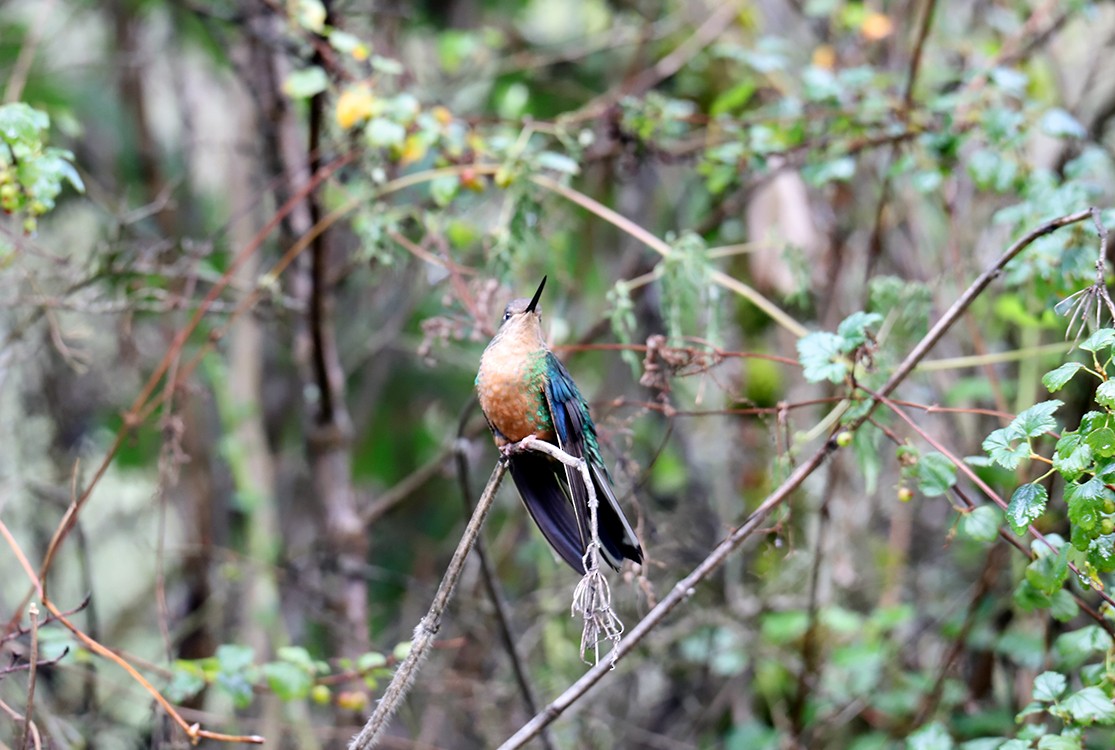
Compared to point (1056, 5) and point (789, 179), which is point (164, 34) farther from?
point (1056, 5)

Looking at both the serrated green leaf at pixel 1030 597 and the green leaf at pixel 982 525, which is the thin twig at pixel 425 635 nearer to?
the green leaf at pixel 982 525

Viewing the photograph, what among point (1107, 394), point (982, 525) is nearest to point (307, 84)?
point (982, 525)

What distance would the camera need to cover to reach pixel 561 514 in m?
2.16

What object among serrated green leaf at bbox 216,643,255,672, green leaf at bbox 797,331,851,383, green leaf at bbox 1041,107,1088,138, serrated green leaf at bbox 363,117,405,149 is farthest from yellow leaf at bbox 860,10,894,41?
serrated green leaf at bbox 216,643,255,672

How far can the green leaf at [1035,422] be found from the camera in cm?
170

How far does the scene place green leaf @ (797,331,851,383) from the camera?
205 centimetres

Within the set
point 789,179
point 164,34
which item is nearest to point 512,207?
point 789,179

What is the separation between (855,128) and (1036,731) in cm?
200

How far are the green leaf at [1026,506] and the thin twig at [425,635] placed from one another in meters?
0.88

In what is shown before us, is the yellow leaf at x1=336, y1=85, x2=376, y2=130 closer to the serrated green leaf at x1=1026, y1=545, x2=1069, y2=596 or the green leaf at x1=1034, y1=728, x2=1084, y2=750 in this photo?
the serrated green leaf at x1=1026, y1=545, x2=1069, y2=596

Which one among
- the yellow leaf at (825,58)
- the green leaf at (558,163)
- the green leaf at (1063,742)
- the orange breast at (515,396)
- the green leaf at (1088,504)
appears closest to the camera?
Result: the green leaf at (1088,504)

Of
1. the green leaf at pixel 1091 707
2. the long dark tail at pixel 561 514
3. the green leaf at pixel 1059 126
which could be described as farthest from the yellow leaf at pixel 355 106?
the green leaf at pixel 1091 707

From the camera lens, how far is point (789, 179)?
439cm

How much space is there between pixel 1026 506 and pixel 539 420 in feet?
3.22
